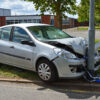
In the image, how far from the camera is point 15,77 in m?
6.00

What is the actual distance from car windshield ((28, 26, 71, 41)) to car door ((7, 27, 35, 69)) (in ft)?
0.85

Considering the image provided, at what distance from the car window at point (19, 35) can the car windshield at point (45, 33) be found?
0.21 meters

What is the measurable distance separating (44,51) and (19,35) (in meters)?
1.31

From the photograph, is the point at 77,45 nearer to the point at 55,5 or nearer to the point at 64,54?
the point at 64,54

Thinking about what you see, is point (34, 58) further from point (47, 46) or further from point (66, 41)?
point (66, 41)

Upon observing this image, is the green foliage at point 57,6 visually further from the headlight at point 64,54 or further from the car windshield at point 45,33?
the headlight at point 64,54

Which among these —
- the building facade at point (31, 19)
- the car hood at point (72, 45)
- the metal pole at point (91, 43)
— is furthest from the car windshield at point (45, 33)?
the building facade at point (31, 19)

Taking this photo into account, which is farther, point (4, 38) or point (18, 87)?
point (4, 38)

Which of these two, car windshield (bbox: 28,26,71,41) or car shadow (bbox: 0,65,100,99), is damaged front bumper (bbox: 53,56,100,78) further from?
car windshield (bbox: 28,26,71,41)

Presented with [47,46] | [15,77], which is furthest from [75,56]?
[15,77]

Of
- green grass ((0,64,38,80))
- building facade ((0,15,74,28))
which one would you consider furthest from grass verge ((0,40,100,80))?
building facade ((0,15,74,28))

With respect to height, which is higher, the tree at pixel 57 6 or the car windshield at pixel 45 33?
the tree at pixel 57 6

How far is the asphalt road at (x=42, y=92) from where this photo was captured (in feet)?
14.8

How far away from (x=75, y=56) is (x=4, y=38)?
2.77 m
